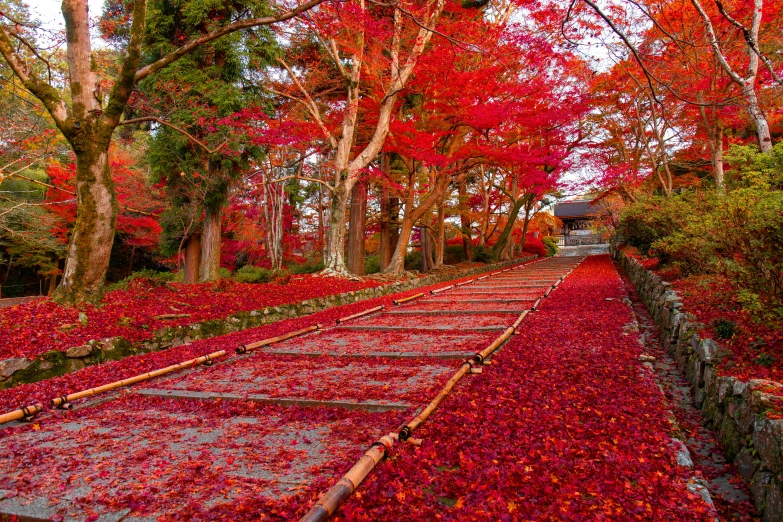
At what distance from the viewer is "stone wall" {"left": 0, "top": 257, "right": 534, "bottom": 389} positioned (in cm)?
479

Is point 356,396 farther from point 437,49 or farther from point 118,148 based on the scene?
point 118,148

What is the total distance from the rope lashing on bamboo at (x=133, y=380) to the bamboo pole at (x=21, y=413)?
15cm

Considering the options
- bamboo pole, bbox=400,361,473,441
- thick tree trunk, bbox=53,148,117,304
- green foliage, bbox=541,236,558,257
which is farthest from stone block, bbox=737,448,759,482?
green foliage, bbox=541,236,558,257

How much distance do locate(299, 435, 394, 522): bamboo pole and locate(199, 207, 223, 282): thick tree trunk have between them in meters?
Result: 10.1

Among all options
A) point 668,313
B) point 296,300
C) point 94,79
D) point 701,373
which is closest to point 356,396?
point 701,373

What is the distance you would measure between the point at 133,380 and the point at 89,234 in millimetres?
3089

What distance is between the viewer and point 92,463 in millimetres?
2746

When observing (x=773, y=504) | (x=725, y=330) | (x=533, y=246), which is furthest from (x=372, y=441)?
(x=533, y=246)

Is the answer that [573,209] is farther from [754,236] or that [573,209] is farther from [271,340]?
[754,236]

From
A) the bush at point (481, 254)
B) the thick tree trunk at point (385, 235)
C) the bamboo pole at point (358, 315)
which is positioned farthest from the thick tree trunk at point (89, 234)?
the bush at point (481, 254)

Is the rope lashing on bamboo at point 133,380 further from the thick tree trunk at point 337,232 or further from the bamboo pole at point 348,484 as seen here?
the thick tree trunk at point 337,232

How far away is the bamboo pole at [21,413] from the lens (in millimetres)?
3479

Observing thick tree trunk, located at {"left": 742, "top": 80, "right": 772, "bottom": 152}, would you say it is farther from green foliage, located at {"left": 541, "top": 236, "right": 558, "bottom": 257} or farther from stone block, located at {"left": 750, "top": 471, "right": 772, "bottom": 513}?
green foliage, located at {"left": 541, "top": 236, "right": 558, "bottom": 257}

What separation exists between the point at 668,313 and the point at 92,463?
606cm
